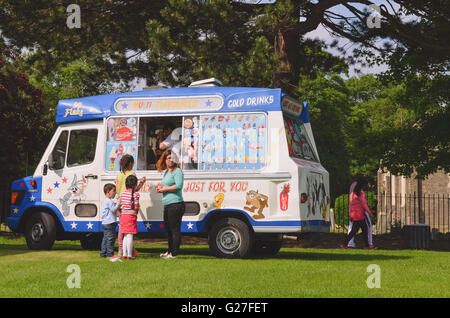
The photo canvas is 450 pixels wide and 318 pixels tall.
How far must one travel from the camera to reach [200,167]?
468 inches

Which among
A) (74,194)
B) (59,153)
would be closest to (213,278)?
(74,194)

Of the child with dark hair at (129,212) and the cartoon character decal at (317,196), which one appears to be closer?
the child with dark hair at (129,212)

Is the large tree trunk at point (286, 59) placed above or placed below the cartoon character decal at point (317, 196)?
above

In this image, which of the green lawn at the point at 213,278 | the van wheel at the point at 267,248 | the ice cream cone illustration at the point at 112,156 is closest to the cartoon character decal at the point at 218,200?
the green lawn at the point at 213,278

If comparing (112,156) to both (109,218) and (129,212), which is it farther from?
(129,212)

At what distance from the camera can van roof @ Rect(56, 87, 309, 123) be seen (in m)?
11.7

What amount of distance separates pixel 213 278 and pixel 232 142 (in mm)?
3748

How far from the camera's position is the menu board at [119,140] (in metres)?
12.4

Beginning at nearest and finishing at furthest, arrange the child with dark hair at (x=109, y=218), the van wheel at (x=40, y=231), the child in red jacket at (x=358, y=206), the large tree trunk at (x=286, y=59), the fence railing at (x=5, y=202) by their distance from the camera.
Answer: the child with dark hair at (x=109, y=218) → the van wheel at (x=40, y=231) → the child in red jacket at (x=358, y=206) → the large tree trunk at (x=286, y=59) → the fence railing at (x=5, y=202)

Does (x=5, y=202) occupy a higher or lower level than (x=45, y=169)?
lower

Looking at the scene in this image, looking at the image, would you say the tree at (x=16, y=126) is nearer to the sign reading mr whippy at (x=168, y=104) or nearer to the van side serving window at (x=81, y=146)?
the van side serving window at (x=81, y=146)

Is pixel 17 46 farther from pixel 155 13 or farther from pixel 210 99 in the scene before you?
pixel 210 99

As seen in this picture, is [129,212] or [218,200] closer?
[129,212]

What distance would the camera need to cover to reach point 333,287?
7922mm
